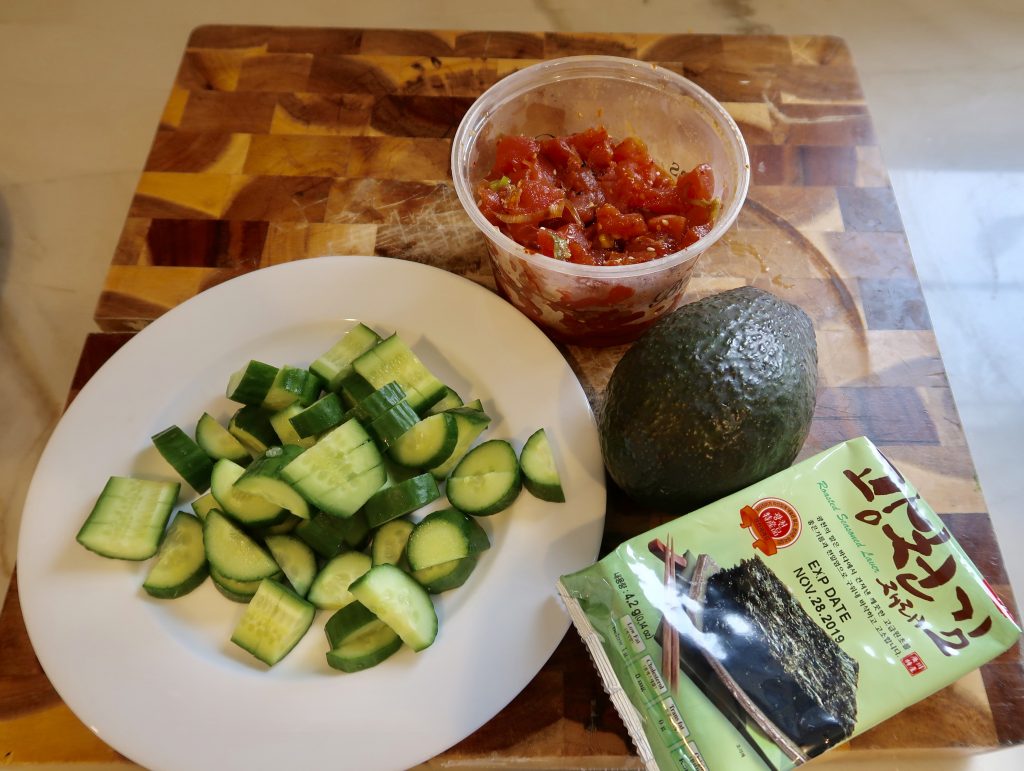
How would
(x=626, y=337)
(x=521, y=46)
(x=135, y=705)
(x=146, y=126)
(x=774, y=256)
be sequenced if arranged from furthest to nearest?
(x=146, y=126) < (x=521, y=46) < (x=774, y=256) < (x=626, y=337) < (x=135, y=705)

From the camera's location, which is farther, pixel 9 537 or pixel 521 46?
pixel 521 46

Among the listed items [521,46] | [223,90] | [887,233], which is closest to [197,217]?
[223,90]

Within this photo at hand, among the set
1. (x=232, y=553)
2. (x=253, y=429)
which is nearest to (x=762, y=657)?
(x=232, y=553)

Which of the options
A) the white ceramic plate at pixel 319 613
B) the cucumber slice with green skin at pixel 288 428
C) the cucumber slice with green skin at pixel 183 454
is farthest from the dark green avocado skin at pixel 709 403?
the cucumber slice with green skin at pixel 183 454

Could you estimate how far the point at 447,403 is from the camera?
161cm

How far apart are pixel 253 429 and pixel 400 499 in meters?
0.40

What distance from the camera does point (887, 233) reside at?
6.48 feet

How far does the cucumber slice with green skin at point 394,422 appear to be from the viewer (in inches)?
58.3

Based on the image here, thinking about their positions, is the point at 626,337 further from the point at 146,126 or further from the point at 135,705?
the point at 146,126

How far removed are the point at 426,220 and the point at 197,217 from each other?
636 mm

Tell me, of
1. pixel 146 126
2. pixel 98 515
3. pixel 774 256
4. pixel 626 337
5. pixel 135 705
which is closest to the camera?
pixel 135 705

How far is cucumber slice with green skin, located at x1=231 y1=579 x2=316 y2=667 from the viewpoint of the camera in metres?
1.36

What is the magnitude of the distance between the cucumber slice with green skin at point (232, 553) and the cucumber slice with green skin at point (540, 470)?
1.74 feet

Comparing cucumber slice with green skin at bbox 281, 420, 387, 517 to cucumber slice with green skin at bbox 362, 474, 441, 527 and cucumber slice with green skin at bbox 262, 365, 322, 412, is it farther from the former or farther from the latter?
cucumber slice with green skin at bbox 262, 365, 322, 412
